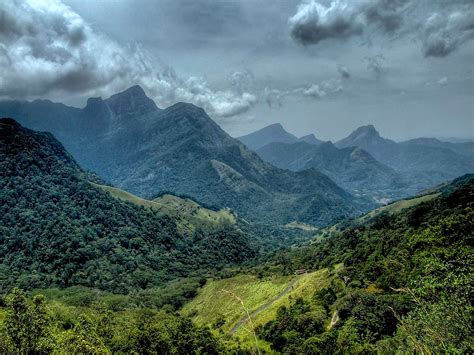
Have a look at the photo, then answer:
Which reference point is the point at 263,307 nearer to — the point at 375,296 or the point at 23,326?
the point at 375,296

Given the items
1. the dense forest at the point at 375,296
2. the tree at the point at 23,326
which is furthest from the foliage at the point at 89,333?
the dense forest at the point at 375,296

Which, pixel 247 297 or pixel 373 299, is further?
pixel 247 297

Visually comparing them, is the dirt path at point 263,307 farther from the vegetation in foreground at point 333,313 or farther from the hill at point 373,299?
the vegetation in foreground at point 333,313

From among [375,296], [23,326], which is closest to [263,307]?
[375,296]

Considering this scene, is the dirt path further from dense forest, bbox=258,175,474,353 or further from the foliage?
the foliage

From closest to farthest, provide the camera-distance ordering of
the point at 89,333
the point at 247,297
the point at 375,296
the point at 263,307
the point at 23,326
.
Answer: the point at 23,326 → the point at 89,333 → the point at 375,296 → the point at 263,307 → the point at 247,297

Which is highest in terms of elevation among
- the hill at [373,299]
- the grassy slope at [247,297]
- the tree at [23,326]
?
the tree at [23,326]

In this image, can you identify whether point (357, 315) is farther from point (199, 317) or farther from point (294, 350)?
point (199, 317)

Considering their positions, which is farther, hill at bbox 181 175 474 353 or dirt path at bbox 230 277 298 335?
dirt path at bbox 230 277 298 335

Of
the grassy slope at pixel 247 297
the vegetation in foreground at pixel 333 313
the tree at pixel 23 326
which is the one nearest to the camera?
the vegetation in foreground at pixel 333 313

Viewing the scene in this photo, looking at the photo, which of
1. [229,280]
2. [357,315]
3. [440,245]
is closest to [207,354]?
[357,315]

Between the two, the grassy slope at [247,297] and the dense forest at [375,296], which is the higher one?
the dense forest at [375,296]

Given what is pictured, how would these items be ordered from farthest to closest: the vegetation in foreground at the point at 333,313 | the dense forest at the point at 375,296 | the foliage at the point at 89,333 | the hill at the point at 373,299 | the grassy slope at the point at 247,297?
the grassy slope at the point at 247,297
the dense forest at the point at 375,296
the foliage at the point at 89,333
the vegetation in foreground at the point at 333,313
the hill at the point at 373,299

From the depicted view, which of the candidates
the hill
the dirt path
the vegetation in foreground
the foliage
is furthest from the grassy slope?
the foliage
